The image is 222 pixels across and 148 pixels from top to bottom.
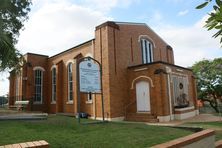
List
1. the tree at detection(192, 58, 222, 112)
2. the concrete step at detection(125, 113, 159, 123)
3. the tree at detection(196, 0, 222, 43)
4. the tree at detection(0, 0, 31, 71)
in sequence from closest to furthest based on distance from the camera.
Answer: the tree at detection(196, 0, 222, 43), the tree at detection(0, 0, 31, 71), the concrete step at detection(125, 113, 159, 123), the tree at detection(192, 58, 222, 112)

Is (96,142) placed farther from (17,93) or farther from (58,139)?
(17,93)

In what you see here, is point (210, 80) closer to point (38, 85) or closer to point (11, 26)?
point (38, 85)

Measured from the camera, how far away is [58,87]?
21.4 metres

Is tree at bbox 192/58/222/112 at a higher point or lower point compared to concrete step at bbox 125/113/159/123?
higher

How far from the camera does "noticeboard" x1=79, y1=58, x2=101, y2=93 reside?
10195mm

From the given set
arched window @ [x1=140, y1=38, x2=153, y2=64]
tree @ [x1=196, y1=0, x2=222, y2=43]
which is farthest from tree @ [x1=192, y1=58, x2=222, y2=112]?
tree @ [x1=196, y1=0, x2=222, y2=43]

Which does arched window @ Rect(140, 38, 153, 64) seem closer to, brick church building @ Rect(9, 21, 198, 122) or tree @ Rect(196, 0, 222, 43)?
brick church building @ Rect(9, 21, 198, 122)

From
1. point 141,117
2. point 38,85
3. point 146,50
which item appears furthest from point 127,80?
point 38,85

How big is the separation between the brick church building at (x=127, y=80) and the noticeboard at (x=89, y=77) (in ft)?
Result: 16.3

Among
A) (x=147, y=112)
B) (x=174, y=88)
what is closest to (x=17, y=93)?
(x=147, y=112)

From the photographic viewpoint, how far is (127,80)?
17.7m

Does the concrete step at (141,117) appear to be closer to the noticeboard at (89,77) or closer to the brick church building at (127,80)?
the brick church building at (127,80)

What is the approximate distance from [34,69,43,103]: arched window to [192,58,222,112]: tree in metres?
21.2

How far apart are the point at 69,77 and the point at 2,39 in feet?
36.7
